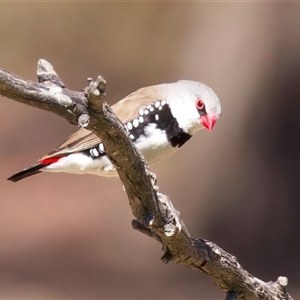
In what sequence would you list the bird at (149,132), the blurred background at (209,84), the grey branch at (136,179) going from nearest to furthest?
the grey branch at (136,179)
the bird at (149,132)
the blurred background at (209,84)

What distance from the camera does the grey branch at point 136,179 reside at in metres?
1.05

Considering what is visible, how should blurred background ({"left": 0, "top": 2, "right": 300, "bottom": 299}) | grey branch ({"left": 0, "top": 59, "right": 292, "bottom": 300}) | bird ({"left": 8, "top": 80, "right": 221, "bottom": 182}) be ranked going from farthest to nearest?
blurred background ({"left": 0, "top": 2, "right": 300, "bottom": 299}) → bird ({"left": 8, "top": 80, "right": 221, "bottom": 182}) → grey branch ({"left": 0, "top": 59, "right": 292, "bottom": 300})

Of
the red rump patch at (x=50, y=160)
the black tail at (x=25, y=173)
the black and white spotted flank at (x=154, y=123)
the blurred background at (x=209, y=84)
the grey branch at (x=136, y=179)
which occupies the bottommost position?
the grey branch at (x=136, y=179)

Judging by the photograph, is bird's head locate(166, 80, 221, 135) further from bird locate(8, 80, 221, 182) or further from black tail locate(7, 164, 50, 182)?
black tail locate(7, 164, 50, 182)

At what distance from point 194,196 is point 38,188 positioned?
3.22 ft

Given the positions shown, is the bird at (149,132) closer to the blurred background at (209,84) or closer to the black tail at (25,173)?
the black tail at (25,173)

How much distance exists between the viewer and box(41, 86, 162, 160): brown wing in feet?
5.86

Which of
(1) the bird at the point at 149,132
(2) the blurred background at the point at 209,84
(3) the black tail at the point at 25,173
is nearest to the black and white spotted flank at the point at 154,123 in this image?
(1) the bird at the point at 149,132

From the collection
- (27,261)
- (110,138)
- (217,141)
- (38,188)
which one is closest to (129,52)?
(217,141)

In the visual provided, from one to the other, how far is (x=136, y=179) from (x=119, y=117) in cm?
54

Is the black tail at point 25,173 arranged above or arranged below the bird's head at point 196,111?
below

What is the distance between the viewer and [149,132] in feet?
5.79

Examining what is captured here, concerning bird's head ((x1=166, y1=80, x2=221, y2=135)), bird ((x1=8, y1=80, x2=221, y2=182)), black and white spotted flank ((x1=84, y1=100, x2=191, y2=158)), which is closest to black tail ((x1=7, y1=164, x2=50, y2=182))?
bird ((x1=8, y1=80, x2=221, y2=182))

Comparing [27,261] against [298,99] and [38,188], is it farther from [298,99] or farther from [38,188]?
[298,99]
